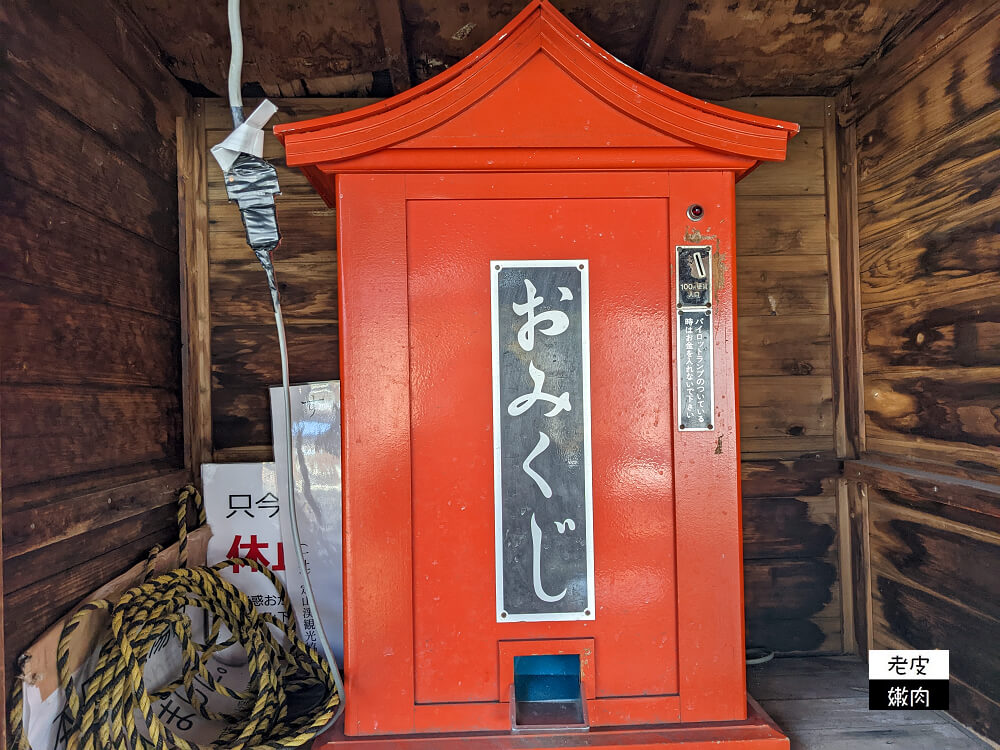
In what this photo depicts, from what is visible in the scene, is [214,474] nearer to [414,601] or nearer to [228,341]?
[228,341]

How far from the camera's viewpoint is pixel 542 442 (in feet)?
3.52

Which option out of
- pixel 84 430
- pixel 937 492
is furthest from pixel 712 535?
pixel 84 430

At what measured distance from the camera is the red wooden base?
103 centimetres

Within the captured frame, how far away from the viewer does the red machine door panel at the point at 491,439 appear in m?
1.07

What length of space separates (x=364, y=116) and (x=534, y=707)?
1.06 metres

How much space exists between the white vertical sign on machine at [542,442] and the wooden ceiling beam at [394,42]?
67 centimetres

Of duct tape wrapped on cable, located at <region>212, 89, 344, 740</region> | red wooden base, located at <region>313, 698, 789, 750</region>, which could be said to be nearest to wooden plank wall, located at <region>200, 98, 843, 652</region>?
duct tape wrapped on cable, located at <region>212, 89, 344, 740</region>

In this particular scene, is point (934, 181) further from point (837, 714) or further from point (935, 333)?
point (837, 714)

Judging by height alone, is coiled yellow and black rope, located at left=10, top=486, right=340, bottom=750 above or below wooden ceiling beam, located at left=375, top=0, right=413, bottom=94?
below

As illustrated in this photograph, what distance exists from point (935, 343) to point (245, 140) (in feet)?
4.71

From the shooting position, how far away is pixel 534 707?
1.09 m

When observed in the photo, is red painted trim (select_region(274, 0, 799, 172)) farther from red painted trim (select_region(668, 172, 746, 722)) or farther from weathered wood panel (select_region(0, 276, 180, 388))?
weathered wood panel (select_region(0, 276, 180, 388))

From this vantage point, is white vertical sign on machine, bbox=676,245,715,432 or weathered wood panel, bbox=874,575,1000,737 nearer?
white vertical sign on machine, bbox=676,245,715,432

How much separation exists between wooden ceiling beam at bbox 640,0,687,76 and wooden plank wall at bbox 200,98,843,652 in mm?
328
